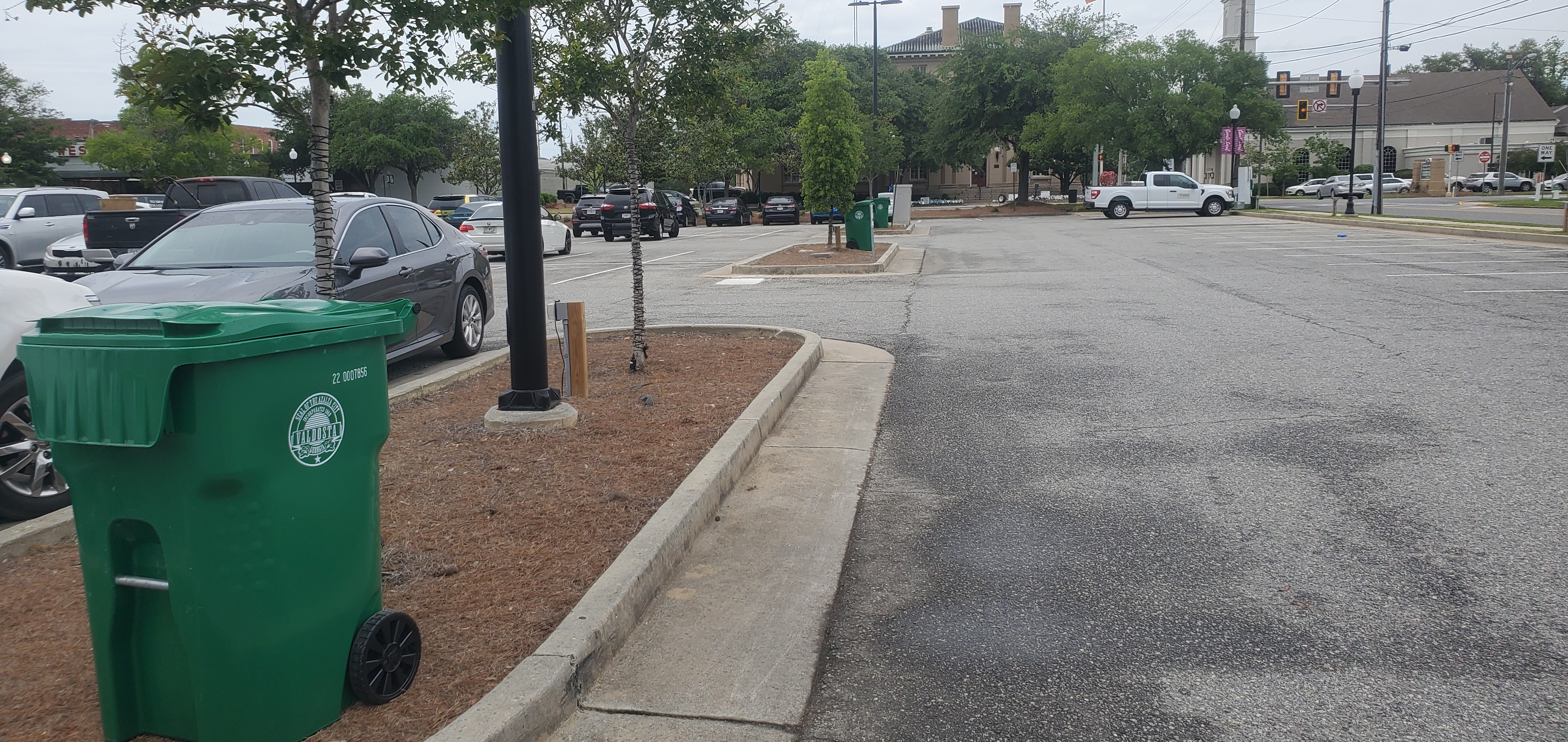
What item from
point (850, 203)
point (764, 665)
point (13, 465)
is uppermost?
point (850, 203)

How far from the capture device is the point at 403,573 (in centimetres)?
430

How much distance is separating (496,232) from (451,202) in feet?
74.0

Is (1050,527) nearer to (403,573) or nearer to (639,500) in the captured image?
(639,500)

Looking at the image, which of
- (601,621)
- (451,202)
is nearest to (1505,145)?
(451,202)

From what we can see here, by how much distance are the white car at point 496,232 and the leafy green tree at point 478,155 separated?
30287 millimetres

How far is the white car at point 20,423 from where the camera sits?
16.4 ft

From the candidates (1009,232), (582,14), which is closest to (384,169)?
(1009,232)

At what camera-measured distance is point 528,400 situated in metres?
6.73

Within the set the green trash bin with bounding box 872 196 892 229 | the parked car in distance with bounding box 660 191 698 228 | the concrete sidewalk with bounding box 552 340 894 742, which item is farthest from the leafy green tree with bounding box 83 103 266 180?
the concrete sidewalk with bounding box 552 340 894 742

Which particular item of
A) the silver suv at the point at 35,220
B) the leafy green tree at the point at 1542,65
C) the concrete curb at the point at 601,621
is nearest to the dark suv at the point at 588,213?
the silver suv at the point at 35,220

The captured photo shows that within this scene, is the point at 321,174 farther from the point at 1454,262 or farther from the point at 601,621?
the point at 1454,262

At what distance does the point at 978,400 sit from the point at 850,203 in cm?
1486

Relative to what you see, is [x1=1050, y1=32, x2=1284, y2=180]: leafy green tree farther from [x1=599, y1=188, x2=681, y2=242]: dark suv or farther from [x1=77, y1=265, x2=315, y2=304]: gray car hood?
[x1=77, y1=265, x2=315, y2=304]: gray car hood

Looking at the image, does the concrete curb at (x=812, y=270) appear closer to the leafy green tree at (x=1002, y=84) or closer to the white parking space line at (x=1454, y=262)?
the white parking space line at (x=1454, y=262)
